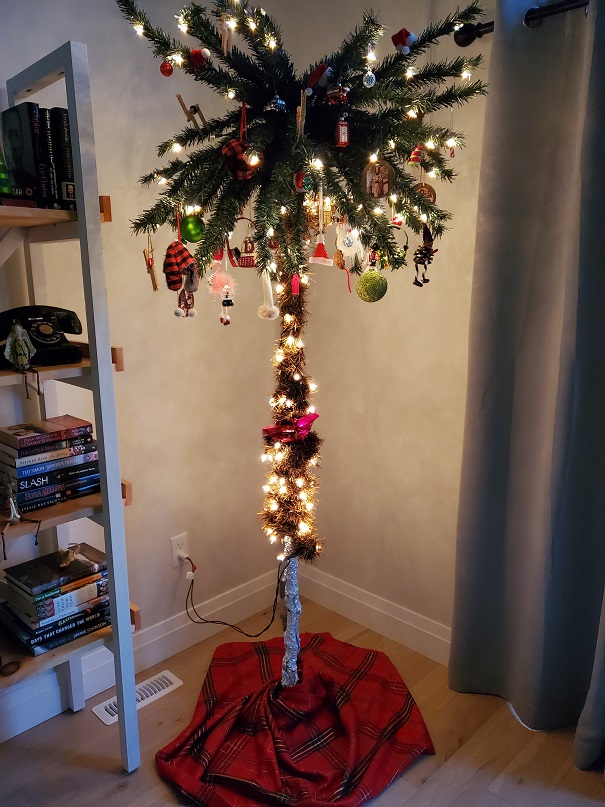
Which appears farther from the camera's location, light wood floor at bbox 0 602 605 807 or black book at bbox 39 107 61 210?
light wood floor at bbox 0 602 605 807

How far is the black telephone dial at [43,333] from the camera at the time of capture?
143 centimetres

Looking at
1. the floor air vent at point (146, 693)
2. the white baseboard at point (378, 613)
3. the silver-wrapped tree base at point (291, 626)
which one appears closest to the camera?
the silver-wrapped tree base at point (291, 626)

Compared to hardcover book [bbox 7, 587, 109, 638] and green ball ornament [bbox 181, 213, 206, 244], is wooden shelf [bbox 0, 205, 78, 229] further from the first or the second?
hardcover book [bbox 7, 587, 109, 638]

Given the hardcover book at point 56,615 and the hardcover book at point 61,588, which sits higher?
the hardcover book at point 61,588

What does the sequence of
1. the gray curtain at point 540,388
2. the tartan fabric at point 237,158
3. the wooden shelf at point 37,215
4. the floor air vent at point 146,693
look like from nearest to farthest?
the tartan fabric at point 237,158 → the wooden shelf at point 37,215 → the gray curtain at point 540,388 → the floor air vent at point 146,693

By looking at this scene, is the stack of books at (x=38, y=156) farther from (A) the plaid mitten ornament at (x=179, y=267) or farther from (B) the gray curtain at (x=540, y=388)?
(B) the gray curtain at (x=540, y=388)

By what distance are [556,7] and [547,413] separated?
0.97 meters

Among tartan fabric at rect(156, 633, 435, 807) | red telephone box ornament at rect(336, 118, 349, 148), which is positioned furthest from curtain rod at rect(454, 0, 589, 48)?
tartan fabric at rect(156, 633, 435, 807)

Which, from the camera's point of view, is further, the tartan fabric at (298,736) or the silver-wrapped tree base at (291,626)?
the silver-wrapped tree base at (291,626)

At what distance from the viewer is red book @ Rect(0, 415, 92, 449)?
1.47 metres

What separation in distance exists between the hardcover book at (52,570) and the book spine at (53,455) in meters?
0.31

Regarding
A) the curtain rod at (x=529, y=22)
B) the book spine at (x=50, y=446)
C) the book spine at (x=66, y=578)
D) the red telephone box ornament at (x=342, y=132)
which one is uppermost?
the curtain rod at (x=529, y=22)

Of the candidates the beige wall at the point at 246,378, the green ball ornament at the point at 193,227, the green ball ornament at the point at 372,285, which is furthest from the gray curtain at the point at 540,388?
the green ball ornament at the point at 193,227

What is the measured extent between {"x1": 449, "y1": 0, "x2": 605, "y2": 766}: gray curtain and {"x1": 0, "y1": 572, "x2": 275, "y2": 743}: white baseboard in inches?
33.0
